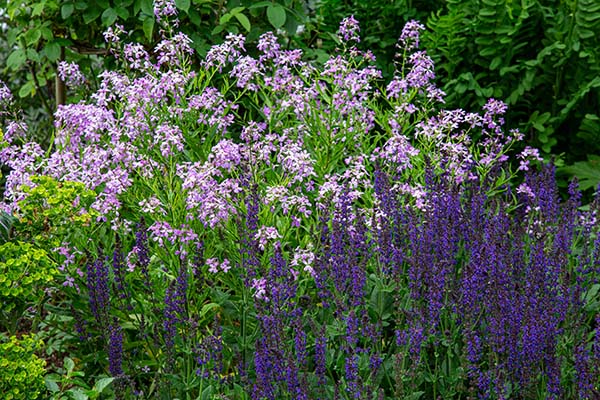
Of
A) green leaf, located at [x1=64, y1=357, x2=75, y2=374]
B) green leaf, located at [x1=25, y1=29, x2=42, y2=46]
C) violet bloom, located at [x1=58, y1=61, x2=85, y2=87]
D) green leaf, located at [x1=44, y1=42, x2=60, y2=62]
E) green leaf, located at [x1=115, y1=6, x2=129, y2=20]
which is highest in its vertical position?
green leaf, located at [x1=115, y1=6, x2=129, y2=20]

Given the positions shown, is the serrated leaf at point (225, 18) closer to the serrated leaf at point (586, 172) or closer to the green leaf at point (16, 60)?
the green leaf at point (16, 60)

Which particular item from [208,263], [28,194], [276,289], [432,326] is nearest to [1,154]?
[28,194]

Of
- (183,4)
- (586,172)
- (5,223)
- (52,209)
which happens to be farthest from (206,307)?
(586,172)

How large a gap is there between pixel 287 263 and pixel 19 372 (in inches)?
42.0

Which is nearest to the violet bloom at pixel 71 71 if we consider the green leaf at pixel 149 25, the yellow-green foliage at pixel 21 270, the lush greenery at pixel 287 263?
the lush greenery at pixel 287 263

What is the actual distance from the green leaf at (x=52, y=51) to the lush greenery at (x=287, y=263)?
1.08 meters

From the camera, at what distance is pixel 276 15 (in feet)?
15.6

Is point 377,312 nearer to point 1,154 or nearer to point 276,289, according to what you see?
point 276,289

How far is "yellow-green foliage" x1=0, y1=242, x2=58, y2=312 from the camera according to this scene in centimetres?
305

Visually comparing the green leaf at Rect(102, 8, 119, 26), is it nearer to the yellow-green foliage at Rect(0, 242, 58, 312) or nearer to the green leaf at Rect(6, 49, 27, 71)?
the green leaf at Rect(6, 49, 27, 71)

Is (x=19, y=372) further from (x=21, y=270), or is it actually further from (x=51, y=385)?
(x=21, y=270)

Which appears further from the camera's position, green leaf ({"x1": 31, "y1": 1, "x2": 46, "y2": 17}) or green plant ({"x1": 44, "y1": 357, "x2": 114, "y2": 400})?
green leaf ({"x1": 31, "y1": 1, "x2": 46, "y2": 17})

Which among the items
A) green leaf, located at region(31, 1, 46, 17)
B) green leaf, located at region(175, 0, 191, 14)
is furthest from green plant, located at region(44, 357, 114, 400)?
green leaf, located at region(31, 1, 46, 17)

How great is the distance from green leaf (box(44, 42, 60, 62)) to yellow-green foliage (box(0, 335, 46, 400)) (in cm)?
258
